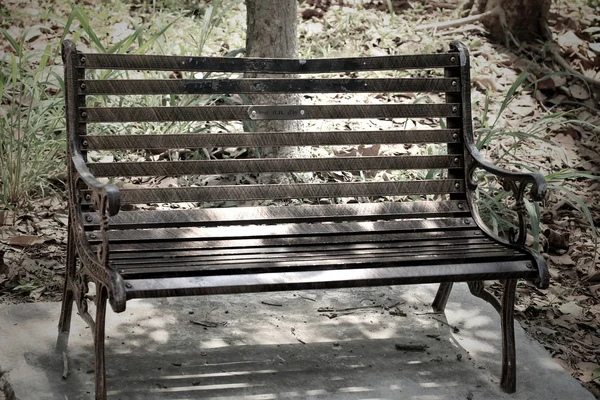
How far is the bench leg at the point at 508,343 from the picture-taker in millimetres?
3088

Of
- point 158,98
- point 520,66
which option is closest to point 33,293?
point 158,98

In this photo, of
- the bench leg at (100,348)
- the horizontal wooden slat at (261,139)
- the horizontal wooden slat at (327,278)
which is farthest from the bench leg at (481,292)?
the bench leg at (100,348)

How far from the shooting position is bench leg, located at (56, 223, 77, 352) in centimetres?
323

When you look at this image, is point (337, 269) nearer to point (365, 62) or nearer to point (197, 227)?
point (197, 227)

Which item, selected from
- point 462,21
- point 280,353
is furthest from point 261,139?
point 462,21

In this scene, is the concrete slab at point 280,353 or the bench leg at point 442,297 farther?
the bench leg at point 442,297

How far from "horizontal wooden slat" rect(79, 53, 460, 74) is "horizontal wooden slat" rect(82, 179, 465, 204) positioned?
1.48 ft

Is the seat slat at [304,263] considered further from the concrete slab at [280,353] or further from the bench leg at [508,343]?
the concrete slab at [280,353]

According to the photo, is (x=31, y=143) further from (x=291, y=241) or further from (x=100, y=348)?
(x=100, y=348)

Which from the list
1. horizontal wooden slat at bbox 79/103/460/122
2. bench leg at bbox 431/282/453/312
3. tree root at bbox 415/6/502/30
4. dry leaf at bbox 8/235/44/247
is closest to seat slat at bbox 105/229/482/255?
bench leg at bbox 431/282/453/312

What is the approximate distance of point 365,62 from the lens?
3480 millimetres

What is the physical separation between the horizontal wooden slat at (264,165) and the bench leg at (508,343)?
656 mm

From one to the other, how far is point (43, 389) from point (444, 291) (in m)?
1.65

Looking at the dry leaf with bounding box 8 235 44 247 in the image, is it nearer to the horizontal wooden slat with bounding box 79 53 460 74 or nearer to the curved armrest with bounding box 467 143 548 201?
the horizontal wooden slat with bounding box 79 53 460 74
